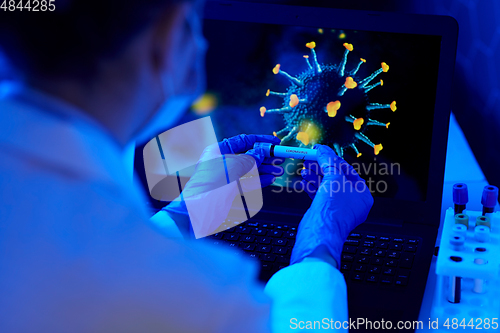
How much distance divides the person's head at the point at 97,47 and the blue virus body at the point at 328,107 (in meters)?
0.44

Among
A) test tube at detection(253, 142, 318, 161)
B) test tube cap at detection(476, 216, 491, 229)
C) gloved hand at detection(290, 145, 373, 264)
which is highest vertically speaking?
test tube at detection(253, 142, 318, 161)

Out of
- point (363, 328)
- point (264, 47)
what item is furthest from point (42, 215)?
point (264, 47)

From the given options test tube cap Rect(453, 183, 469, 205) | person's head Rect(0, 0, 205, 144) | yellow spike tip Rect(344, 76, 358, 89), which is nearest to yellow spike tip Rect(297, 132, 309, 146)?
yellow spike tip Rect(344, 76, 358, 89)

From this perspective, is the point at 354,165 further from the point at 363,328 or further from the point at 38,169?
the point at 38,169

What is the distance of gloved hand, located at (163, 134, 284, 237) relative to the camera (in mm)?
833

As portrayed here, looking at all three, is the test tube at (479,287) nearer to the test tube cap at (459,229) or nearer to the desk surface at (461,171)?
the test tube cap at (459,229)

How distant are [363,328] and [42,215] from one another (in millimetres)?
429

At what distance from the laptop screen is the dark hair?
0.47 m

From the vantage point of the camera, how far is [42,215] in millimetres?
340

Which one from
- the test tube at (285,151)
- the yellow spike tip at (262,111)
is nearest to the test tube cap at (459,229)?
the test tube at (285,151)

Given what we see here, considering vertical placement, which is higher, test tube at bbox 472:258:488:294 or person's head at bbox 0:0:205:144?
person's head at bbox 0:0:205:144

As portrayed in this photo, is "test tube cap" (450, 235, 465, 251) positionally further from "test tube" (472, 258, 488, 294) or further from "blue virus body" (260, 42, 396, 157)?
"blue virus body" (260, 42, 396, 157)

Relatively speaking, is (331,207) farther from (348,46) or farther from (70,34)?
(70,34)

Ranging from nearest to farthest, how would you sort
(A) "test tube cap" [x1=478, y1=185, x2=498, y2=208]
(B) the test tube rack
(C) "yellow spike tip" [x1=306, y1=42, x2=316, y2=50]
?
(B) the test tube rack → (A) "test tube cap" [x1=478, y1=185, x2=498, y2=208] → (C) "yellow spike tip" [x1=306, y1=42, x2=316, y2=50]
